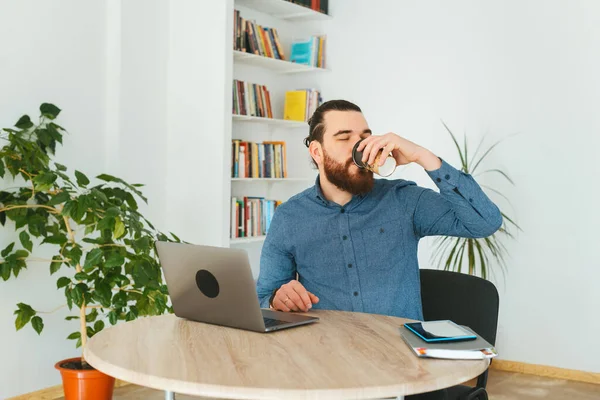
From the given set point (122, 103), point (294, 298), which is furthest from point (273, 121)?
point (294, 298)

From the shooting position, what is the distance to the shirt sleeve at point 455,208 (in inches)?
83.8

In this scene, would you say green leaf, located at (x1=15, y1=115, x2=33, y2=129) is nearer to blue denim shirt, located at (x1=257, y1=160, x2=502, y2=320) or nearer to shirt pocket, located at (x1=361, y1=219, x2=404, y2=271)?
blue denim shirt, located at (x1=257, y1=160, x2=502, y2=320)

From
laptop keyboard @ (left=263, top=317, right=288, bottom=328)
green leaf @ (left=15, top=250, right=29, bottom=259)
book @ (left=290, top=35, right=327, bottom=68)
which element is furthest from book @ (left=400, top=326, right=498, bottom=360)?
book @ (left=290, top=35, right=327, bottom=68)

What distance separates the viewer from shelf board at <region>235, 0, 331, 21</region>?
491 cm

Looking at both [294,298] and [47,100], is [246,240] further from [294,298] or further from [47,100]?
[294,298]

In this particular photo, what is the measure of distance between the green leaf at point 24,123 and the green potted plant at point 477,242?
2.47 metres

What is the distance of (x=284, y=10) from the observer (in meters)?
5.12

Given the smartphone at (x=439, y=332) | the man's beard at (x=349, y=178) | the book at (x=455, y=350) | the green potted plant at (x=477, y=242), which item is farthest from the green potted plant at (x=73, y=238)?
the green potted plant at (x=477, y=242)

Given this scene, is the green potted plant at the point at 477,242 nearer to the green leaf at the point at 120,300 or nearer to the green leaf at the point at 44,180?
the green leaf at the point at 120,300

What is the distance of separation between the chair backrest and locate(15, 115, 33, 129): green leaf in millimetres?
2142

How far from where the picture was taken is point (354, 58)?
530cm

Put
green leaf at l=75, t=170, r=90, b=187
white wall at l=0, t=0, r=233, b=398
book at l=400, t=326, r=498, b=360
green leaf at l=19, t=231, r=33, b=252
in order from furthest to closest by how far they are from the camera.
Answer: white wall at l=0, t=0, r=233, b=398 < green leaf at l=19, t=231, r=33, b=252 < green leaf at l=75, t=170, r=90, b=187 < book at l=400, t=326, r=498, b=360

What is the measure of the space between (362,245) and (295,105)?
117 inches

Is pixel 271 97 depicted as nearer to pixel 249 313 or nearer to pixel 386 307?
pixel 386 307
